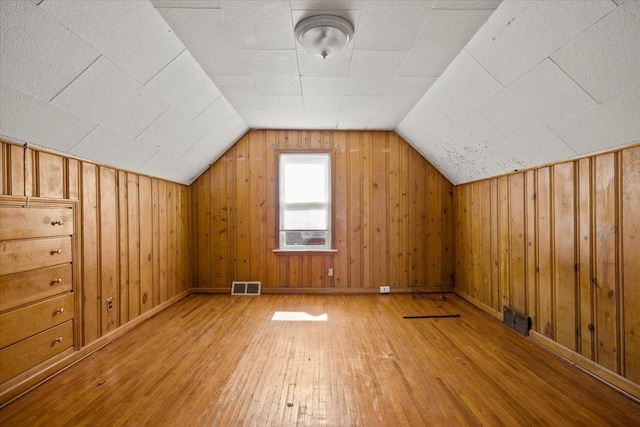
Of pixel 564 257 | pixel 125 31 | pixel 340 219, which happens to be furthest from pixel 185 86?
pixel 564 257

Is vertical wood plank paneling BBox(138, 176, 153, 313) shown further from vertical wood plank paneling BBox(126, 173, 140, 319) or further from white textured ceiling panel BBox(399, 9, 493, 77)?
white textured ceiling panel BBox(399, 9, 493, 77)

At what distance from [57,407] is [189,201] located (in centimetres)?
292

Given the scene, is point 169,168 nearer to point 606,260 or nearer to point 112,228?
point 112,228

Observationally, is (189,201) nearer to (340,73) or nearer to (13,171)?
(13,171)

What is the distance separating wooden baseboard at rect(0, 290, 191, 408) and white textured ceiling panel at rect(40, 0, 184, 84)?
7.02 ft

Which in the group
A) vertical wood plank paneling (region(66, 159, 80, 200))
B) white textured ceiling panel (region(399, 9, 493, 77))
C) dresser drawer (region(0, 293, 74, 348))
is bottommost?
dresser drawer (region(0, 293, 74, 348))

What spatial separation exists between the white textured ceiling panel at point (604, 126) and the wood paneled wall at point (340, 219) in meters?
2.23

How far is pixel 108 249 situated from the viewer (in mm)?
2785

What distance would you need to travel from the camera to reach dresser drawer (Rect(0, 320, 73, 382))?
1857 millimetres

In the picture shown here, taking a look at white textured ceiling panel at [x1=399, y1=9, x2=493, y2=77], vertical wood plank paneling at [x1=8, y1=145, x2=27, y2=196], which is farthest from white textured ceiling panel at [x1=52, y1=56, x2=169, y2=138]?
white textured ceiling panel at [x1=399, y1=9, x2=493, y2=77]

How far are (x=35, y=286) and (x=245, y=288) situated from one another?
8.11ft

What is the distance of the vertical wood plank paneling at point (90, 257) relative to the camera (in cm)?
250

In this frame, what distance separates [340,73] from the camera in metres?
2.66

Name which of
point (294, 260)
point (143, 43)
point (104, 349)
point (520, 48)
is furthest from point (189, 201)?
point (520, 48)
